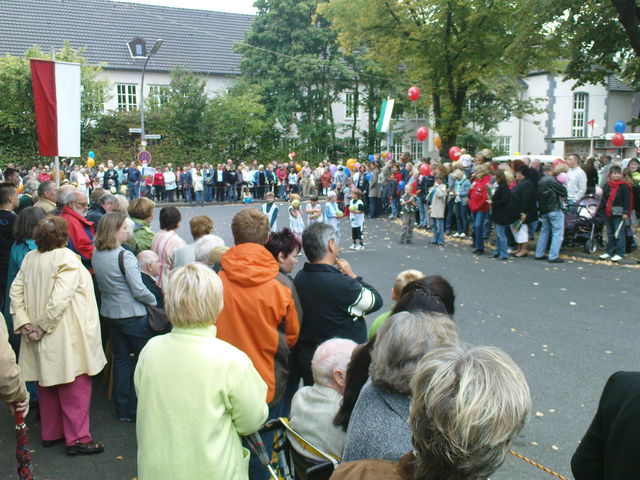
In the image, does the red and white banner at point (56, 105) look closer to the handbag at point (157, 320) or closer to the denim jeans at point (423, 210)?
the handbag at point (157, 320)

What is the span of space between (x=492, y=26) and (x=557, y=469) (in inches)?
795

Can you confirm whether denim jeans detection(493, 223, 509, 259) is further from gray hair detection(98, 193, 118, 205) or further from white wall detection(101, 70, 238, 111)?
white wall detection(101, 70, 238, 111)

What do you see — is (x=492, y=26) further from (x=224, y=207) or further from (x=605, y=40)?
(x=224, y=207)

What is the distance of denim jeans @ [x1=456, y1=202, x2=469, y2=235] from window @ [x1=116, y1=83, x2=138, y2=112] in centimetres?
3062

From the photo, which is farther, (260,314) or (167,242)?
(167,242)

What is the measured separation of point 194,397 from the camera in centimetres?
298

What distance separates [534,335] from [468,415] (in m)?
6.81

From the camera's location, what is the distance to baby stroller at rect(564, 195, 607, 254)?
1388cm

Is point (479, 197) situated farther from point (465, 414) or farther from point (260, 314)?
point (465, 414)

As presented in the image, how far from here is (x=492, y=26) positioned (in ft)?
72.6

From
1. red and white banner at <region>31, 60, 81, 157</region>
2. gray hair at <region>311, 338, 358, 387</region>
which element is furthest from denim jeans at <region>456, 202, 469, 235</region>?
gray hair at <region>311, 338, 358, 387</region>

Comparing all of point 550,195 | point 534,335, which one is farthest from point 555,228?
point 534,335

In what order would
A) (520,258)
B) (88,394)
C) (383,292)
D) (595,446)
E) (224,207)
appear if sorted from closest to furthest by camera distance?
(595,446)
(88,394)
(383,292)
(520,258)
(224,207)

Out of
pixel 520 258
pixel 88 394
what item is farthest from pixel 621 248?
pixel 88 394
